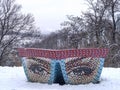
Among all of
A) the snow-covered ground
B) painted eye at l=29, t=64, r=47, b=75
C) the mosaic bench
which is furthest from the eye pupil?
→ painted eye at l=29, t=64, r=47, b=75

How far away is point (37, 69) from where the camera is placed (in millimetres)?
9625

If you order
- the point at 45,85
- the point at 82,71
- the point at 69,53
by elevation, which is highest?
the point at 69,53

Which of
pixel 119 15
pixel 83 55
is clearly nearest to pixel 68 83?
pixel 83 55

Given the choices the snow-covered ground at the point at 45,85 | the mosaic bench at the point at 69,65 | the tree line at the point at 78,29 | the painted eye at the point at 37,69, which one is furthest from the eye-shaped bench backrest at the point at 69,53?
the tree line at the point at 78,29

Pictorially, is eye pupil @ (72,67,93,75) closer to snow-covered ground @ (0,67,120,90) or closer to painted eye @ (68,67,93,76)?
painted eye @ (68,67,93,76)

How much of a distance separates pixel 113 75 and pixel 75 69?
1.78 m

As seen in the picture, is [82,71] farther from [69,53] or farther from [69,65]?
[69,53]

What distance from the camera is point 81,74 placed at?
937cm

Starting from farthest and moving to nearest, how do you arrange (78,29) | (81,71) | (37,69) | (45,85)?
(78,29) → (37,69) → (81,71) → (45,85)

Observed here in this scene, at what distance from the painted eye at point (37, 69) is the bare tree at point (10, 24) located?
102 ft

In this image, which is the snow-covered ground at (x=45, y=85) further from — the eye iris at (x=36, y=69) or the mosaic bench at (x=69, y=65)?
the eye iris at (x=36, y=69)

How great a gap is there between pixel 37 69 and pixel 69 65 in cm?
87

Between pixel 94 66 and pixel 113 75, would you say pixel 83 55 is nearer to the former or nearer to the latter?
pixel 94 66

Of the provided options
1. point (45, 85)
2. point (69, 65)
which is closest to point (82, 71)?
point (69, 65)
